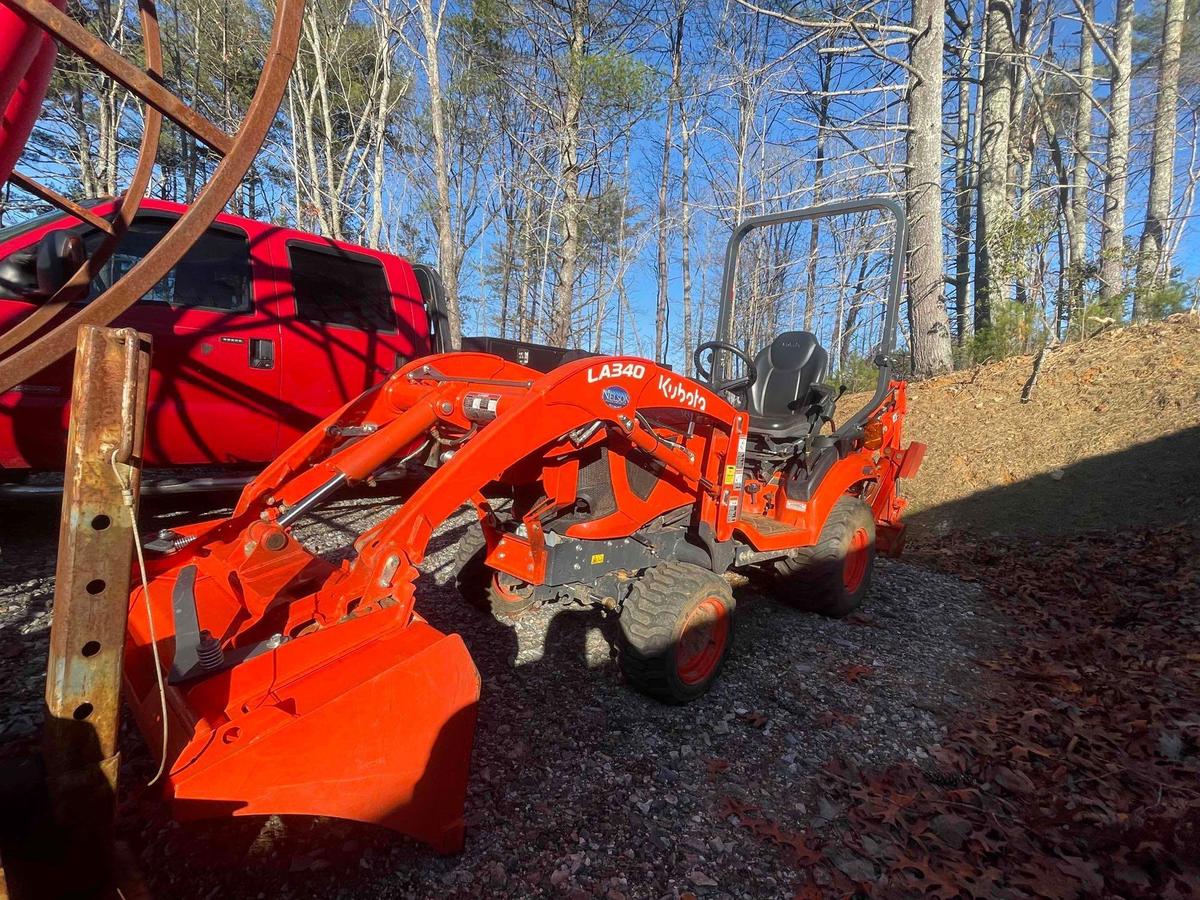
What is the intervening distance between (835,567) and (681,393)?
72.4 inches

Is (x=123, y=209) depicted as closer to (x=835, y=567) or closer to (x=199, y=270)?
(x=199, y=270)

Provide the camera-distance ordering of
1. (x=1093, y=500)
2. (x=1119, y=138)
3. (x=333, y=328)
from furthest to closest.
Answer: (x=1119, y=138)
(x=1093, y=500)
(x=333, y=328)

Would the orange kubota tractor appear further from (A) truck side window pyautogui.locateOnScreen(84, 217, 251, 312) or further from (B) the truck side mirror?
(A) truck side window pyautogui.locateOnScreen(84, 217, 251, 312)

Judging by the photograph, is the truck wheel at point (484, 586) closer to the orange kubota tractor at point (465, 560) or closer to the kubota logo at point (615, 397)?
the orange kubota tractor at point (465, 560)

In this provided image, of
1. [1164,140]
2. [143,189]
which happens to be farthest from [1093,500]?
[1164,140]

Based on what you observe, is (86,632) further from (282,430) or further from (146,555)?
(282,430)

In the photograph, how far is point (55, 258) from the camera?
6.46 feet

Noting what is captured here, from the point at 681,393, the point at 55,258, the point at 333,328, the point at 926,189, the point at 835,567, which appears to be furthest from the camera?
the point at 926,189

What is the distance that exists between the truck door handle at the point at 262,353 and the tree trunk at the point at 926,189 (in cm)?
1002

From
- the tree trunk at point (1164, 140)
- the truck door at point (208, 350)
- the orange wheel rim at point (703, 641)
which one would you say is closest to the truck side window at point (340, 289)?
the truck door at point (208, 350)

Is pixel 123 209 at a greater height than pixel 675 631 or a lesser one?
greater

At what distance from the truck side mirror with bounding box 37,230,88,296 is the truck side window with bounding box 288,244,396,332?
11.2ft

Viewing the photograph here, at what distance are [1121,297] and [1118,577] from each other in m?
6.73

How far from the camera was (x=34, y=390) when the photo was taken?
408 centimetres
